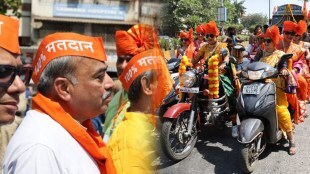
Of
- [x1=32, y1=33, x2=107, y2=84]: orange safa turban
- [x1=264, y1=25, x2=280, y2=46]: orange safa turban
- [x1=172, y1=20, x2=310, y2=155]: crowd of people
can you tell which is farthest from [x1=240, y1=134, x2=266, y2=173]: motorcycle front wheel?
[x1=32, y1=33, x2=107, y2=84]: orange safa turban

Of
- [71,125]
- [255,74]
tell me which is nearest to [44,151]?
[71,125]

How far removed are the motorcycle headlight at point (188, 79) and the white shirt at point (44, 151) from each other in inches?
89.2

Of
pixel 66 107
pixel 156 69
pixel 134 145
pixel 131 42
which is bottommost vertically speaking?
pixel 134 145

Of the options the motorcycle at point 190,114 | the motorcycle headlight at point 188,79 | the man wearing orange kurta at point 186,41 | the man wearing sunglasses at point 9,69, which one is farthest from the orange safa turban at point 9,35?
the motorcycle headlight at point 188,79

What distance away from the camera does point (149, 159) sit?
1.08m

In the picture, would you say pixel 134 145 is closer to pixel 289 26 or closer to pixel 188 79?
pixel 188 79

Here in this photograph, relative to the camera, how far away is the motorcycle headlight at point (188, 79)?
10.5 ft

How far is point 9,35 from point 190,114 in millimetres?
2198

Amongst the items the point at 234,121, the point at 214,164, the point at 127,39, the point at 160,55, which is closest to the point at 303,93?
the point at 234,121

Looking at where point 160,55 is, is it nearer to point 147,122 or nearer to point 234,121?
point 147,122

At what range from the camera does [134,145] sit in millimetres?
1150

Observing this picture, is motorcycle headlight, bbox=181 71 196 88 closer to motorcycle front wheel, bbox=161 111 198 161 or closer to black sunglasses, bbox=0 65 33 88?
motorcycle front wheel, bbox=161 111 198 161

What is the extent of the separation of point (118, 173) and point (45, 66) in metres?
0.39

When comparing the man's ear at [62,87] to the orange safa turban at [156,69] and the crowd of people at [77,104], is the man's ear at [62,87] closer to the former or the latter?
the crowd of people at [77,104]
